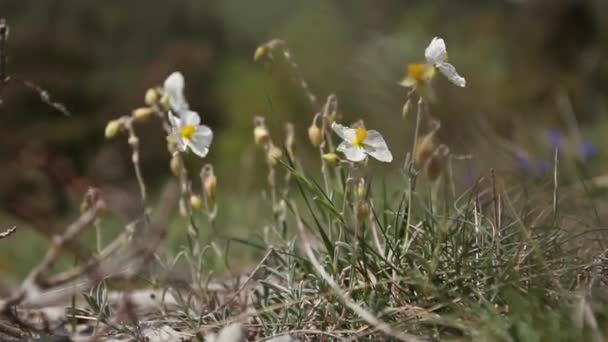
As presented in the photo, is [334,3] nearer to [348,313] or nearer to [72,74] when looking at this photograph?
[72,74]

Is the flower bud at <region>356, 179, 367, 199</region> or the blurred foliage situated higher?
the flower bud at <region>356, 179, 367, 199</region>

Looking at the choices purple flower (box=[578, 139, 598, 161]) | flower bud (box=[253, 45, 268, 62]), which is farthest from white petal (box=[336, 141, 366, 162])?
purple flower (box=[578, 139, 598, 161])

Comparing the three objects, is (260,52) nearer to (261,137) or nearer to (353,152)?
(261,137)

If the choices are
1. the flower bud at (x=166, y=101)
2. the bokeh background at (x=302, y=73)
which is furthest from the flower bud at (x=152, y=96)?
the bokeh background at (x=302, y=73)

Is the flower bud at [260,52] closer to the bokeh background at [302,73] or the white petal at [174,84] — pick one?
the white petal at [174,84]

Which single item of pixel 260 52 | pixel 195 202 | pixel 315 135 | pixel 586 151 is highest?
pixel 260 52

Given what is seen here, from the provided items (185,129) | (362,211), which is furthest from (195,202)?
(362,211)

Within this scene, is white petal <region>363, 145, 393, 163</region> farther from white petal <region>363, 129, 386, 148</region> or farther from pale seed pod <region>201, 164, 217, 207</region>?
pale seed pod <region>201, 164, 217, 207</region>
